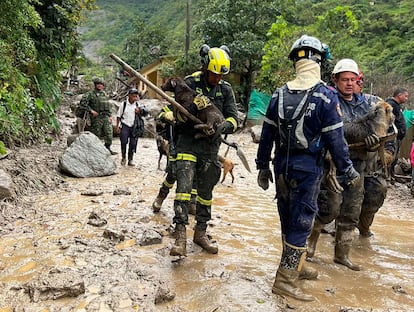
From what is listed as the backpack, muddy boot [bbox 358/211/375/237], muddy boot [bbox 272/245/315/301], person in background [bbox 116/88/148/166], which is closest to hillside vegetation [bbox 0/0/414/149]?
person in background [bbox 116/88/148/166]

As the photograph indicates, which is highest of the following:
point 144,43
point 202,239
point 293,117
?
point 144,43

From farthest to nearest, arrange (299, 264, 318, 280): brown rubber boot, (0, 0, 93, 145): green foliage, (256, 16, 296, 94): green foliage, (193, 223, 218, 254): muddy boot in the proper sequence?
(256, 16, 296, 94): green foliage < (0, 0, 93, 145): green foliage < (193, 223, 218, 254): muddy boot < (299, 264, 318, 280): brown rubber boot

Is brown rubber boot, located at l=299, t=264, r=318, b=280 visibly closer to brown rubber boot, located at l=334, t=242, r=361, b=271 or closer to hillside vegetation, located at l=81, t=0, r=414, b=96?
brown rubber boot, located at l=334, t=242, r=361, b=271

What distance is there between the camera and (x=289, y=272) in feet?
11.2

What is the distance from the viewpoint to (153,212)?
592 cm

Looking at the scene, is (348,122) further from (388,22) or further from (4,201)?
(388,22)

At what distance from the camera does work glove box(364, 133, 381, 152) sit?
162 inches

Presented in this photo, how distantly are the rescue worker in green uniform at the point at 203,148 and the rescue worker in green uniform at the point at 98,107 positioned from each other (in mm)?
6018

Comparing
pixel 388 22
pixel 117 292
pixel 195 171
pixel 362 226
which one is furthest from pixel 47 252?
pixel 388 22

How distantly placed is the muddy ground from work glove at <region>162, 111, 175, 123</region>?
1318 millimetres

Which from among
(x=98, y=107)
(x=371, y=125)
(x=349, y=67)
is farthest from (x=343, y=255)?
(x=98, y=107)

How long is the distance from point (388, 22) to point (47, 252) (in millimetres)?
37489

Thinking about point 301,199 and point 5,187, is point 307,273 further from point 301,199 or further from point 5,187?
point 5,187

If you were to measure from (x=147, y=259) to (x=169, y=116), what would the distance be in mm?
1629
